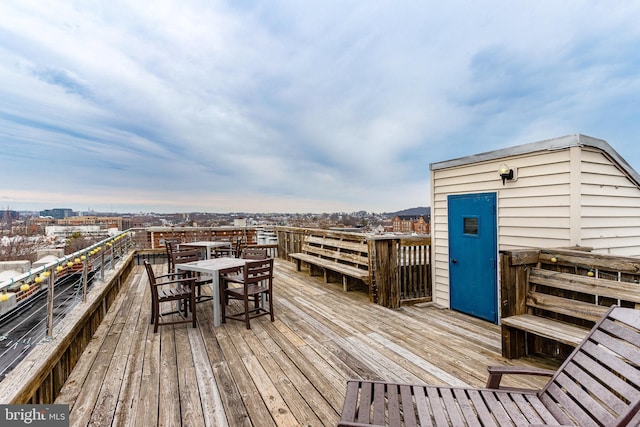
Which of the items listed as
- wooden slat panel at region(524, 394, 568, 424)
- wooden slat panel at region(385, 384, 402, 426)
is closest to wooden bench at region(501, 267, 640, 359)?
wooden slat panel at region(524, 394, 568, 424)

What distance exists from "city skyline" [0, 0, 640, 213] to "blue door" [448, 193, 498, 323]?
1.07 meters

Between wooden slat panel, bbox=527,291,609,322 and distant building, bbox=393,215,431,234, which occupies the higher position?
distant building, bbox=393,215,431,234

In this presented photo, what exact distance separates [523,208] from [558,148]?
0.84 metres

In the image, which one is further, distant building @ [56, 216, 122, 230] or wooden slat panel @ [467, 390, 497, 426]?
distant building @ [56, 216, 122, 230]

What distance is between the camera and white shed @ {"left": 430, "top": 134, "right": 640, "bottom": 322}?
348cm

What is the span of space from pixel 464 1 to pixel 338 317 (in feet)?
24.5

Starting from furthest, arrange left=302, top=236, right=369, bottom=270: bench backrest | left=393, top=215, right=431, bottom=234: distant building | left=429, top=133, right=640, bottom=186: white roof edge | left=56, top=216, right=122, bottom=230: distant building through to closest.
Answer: left=56, top=216, right=122, bottom=230: distant building < left=302, top=236, right=369, bottom=270: bench backrest < left=393, top=215, right=431, bottom=234: distant building < left=429, top=133, right=640, bottom=186: white roof edge

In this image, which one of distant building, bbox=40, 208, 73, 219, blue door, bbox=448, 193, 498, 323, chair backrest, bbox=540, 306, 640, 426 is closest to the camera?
chair backrest, bbox=540, 306, 640, 426

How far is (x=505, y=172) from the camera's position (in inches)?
157

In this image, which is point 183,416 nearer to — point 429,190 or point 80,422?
point 80,422

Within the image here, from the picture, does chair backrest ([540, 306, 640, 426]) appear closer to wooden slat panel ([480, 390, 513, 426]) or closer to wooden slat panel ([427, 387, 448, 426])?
wooden slat panel ([480, 390, 513, 426])

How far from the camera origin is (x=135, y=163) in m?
11.9

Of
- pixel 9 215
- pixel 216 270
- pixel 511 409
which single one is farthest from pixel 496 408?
pixel 9 215

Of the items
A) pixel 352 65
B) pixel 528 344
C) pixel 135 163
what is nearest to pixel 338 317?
pixel 528 344
